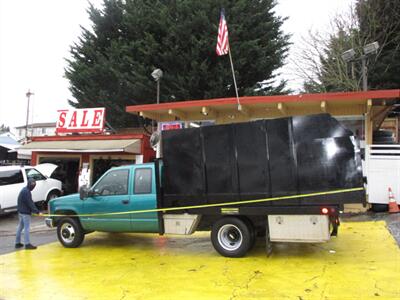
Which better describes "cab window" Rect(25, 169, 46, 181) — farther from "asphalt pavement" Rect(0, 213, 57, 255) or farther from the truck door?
the truck door

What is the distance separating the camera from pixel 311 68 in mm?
25828

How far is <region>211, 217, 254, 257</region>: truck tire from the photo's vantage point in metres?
8.52

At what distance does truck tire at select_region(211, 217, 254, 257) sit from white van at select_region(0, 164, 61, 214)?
404 inches

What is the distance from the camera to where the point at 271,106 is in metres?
14.3

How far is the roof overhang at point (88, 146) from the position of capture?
1778cm

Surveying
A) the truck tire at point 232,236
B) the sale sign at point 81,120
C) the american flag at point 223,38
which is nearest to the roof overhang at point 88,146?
the sale sign at point 81,120

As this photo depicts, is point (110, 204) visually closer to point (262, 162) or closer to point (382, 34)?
point (262, 162)

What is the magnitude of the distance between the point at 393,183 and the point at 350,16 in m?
13.9

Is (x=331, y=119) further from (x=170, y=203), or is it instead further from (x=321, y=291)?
(x=170, y=203)

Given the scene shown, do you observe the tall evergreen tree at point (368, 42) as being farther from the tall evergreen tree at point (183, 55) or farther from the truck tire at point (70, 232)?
the truck tire at point (70, 232)

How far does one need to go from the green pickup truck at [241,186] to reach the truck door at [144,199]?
0.07 ft

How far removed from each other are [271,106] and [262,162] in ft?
20.4

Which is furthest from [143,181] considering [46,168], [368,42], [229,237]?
[368,42]

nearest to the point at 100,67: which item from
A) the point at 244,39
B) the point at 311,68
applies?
the point at 244,39
